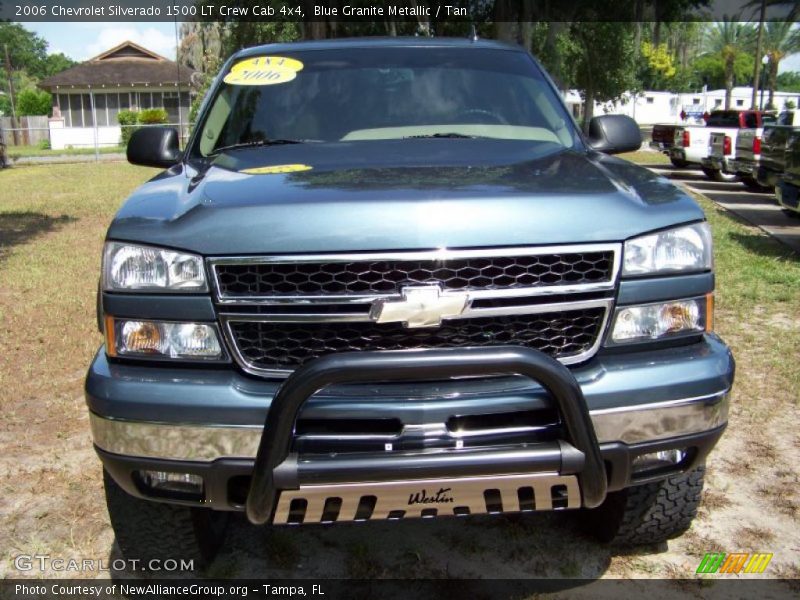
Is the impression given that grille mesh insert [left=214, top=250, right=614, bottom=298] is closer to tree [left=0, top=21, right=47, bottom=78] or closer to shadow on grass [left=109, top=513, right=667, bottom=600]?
shadow on grass [left=109, top=513, right=667, bottom=600]

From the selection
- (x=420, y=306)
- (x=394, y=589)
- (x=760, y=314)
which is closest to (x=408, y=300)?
(x=420, y=306)

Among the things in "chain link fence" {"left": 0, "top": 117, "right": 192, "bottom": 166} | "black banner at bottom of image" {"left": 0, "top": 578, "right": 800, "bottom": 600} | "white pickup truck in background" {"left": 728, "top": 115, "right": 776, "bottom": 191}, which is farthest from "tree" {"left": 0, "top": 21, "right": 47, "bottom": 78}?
"black banner at bottom of image" {"left": 0, "top": 578, "right": 800, "bottom": 600}

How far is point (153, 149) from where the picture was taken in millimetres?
3738

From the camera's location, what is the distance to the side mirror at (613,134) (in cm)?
381

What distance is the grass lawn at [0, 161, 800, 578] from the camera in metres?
3.08

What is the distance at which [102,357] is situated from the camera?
97.2 inches

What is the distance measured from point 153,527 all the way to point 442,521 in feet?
3.89

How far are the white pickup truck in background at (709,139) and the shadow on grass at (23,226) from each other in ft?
39.9

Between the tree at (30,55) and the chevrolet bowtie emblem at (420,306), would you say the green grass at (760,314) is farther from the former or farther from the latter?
the tree at (30,55)

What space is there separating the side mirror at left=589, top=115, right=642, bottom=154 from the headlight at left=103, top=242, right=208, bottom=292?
87.4 inches

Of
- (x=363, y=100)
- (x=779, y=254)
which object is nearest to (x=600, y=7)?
(x=779, y=254)

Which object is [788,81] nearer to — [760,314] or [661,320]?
[760,314]

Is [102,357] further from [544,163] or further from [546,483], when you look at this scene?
[544,163]

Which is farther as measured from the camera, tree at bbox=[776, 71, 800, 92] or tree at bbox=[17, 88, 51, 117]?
tree at bbox=[776, 71, 800, 92]
